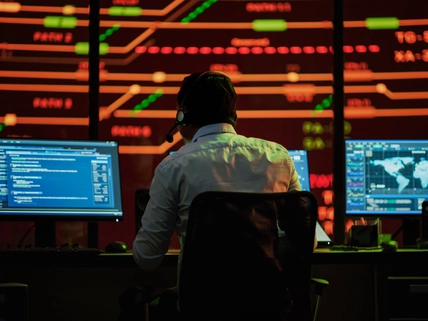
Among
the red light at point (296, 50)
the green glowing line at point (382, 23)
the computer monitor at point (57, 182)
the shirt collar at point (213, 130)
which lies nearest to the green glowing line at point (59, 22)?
the red light at point (296, 50)

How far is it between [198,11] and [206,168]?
347 cm

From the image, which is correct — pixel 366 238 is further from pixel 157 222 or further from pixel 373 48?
pixel 373 48

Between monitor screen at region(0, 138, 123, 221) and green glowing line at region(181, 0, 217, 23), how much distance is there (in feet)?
7.30

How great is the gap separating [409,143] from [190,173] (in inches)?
73.5

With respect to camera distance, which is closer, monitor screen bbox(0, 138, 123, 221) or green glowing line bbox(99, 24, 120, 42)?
monitor screen bbox(0, 138, 123, 221)

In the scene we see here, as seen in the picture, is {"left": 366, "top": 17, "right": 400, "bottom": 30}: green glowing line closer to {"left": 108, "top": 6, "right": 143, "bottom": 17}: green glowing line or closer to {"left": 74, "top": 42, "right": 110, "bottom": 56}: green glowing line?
{"left": 108, "top": 6, "right": 143, "bottom": 17}: green glowing line

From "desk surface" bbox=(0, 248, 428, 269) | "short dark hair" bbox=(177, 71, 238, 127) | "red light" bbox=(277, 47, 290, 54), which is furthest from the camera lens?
"red light" bbox=(277, 47, 290, 54)

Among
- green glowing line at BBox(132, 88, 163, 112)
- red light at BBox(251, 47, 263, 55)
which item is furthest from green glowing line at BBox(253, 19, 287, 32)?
green glowing line at BBox(132, 88, 163, 112)

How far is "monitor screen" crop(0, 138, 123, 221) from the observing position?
11.1 feet

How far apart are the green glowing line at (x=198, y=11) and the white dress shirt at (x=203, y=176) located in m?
3.30

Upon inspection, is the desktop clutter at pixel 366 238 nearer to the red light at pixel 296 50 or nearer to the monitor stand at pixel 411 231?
the monitor stand at pixel 411 231

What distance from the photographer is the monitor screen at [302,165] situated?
3600mm

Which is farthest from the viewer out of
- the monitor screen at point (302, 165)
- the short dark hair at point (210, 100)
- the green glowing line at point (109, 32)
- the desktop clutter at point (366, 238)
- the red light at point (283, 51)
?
the red light at point (283, 51)

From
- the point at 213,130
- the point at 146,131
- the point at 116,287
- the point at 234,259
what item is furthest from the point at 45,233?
the point at 146,131
